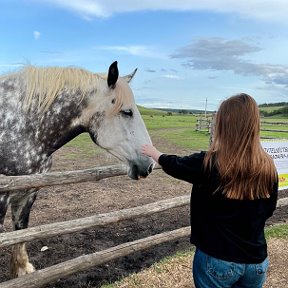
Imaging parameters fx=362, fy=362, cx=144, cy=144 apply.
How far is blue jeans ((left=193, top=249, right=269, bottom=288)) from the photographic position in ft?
7.11

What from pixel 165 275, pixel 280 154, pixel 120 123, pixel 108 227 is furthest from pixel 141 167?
pixel 280 154

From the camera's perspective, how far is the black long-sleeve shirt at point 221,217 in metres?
2.14

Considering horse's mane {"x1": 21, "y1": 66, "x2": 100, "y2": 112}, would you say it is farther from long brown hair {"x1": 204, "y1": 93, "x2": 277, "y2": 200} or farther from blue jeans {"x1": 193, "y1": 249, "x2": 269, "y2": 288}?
blue jeans {"x1": 193, "y1": 249, "x2": 269, "y2": 288}

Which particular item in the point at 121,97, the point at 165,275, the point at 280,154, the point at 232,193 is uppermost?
the point at 121,97

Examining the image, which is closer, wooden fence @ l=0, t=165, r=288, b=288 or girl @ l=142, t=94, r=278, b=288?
girl @ l=142, t=94, r=278, b=288

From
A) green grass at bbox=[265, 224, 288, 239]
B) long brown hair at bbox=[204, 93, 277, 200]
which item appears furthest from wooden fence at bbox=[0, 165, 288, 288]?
green grass at bbox=[265, 224, 288, 239]

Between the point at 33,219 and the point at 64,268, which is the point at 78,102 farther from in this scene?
the point at 33,219

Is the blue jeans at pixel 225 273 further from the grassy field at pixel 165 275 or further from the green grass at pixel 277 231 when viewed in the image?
the green grass at pixel 277 231

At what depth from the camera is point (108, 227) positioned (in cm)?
632

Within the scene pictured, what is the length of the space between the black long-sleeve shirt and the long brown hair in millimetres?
52

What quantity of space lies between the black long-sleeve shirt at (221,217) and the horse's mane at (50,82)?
1.90 meters

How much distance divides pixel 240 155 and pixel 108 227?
4.60 meters

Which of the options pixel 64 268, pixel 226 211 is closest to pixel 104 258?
pixel 64 268

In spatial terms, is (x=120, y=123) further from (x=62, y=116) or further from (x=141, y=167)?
(x=62, y=116)
